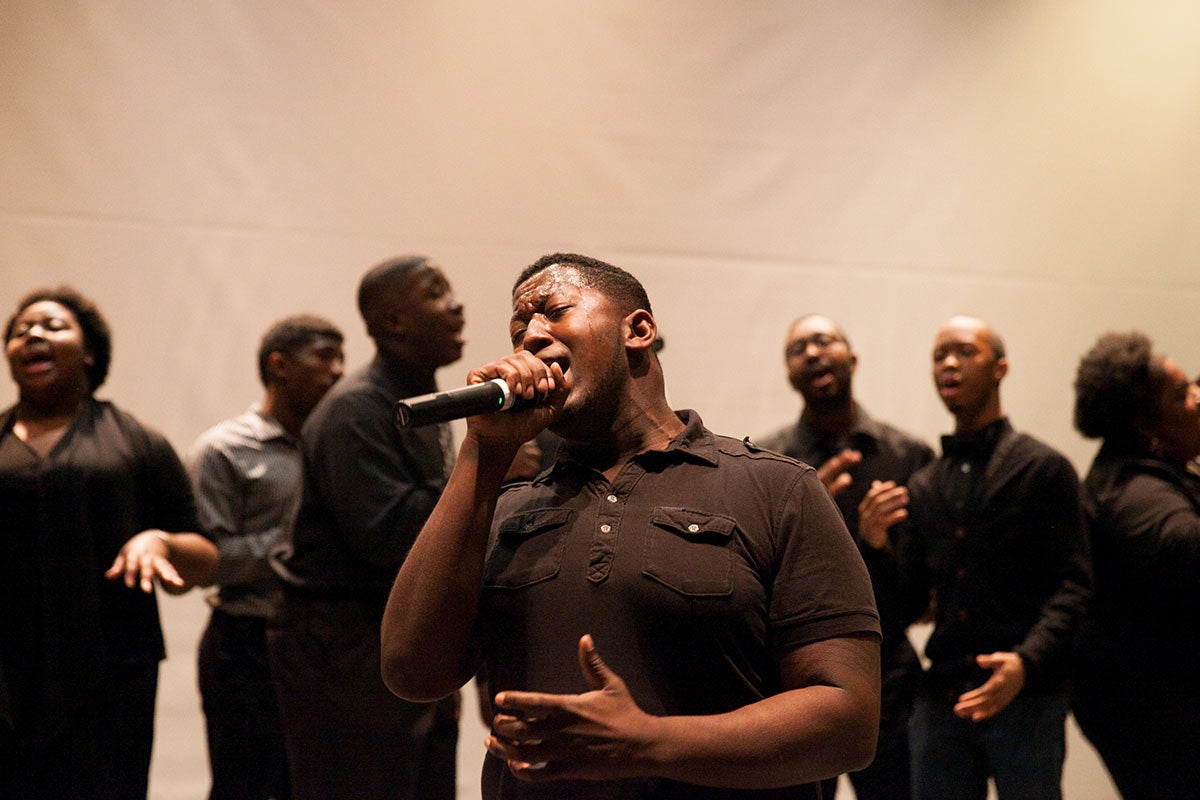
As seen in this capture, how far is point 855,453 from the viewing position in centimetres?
372

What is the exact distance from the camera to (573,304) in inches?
73.5

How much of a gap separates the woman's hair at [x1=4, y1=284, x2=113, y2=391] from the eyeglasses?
2078 millimetres

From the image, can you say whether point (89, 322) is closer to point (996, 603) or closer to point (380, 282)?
point (380, 282)

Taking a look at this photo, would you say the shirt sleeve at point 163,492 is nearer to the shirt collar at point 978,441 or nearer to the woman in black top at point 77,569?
the woman in black top at point 77,569

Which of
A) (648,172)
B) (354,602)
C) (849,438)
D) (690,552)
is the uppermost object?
(648,172)

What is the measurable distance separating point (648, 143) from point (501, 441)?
3.51 m

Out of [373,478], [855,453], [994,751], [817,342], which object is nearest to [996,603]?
[994,751]

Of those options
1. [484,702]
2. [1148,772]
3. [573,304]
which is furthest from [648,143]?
[573,304]

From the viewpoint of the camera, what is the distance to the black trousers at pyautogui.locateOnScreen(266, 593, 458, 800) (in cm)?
323

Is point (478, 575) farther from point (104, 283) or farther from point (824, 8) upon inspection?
point (824, 8)

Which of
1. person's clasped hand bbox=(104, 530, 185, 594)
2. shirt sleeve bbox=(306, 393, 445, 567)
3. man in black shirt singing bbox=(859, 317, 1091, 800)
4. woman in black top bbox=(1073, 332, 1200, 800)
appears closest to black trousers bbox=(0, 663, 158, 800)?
person's clasped hand bbox=(104, 530, 185, 594)

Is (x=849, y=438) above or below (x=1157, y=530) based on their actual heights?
above

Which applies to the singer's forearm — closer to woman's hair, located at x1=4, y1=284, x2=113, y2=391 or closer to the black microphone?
the black microphone

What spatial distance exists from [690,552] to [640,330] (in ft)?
1.26
